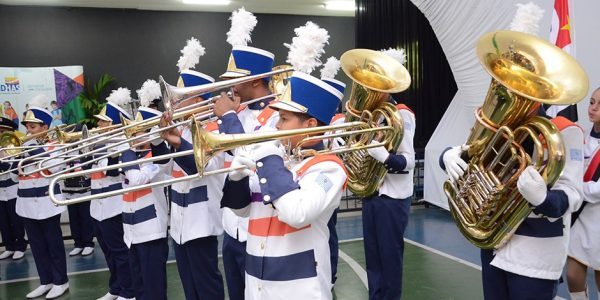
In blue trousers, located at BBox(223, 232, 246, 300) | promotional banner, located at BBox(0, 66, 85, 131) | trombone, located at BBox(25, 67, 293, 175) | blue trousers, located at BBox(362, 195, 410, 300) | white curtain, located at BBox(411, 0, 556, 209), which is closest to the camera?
trombone, located at BBox(25, 67, 293, 175)

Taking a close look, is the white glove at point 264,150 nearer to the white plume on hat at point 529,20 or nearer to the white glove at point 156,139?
the white glove at point 156,139

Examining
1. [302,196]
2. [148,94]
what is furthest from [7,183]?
[302,196]

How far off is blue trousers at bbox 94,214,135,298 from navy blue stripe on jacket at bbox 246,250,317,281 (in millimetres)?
2761

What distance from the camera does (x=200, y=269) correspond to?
3.17 metres

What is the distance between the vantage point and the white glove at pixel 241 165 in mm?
1977

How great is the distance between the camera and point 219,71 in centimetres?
1252

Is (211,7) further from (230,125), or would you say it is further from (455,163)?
(455,163)

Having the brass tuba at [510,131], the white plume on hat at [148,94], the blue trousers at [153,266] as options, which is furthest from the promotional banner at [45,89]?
the brass tuba at [510,131]

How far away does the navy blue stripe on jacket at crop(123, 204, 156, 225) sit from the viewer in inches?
141

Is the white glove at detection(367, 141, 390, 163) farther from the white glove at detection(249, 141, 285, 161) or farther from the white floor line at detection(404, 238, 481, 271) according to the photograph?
the white floor line at detection(404, 238, 481, 271)

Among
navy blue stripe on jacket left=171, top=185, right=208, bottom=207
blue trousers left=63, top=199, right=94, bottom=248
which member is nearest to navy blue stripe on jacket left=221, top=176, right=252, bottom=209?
navy blue stripe on jacket left=171, top=185, right=208, bottom=207

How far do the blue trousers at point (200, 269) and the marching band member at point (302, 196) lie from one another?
1033 mm

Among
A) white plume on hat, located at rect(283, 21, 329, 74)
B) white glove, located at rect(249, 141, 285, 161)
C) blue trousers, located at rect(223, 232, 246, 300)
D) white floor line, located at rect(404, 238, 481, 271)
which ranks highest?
white plume on hat, located at rect(283, 21, 329, 74)

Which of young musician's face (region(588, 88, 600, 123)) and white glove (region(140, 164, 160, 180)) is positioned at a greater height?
young musician's face (region(588, 88, 600, 123))
